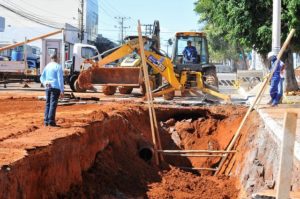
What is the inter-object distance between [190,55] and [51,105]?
13.8m

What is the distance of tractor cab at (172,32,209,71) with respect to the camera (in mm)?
24062

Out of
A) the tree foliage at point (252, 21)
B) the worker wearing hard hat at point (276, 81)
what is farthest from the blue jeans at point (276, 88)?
the tree foliage at point (252, 21)

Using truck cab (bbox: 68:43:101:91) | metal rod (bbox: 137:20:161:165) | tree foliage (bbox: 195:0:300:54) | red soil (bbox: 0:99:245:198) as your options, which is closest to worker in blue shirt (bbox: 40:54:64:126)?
red soil (bbox: 0:99:245:198)

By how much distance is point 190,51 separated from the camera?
79.8 ft

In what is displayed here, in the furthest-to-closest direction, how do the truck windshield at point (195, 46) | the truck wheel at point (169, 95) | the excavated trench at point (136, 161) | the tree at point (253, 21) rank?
1. the truck windshield at point (195, 46)
2. the tree at point (253, 21)
3. the truck wheel at point (169, 95)
4. the excavated trench at point (136, 161)

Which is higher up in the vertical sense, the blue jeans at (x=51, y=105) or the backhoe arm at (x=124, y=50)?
the backhoe arm at (x=124, y=50)

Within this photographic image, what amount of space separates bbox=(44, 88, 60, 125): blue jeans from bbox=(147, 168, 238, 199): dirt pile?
2.45 meters

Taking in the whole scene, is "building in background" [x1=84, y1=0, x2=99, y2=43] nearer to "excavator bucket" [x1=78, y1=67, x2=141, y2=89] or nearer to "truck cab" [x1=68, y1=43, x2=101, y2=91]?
"truck cab" [x1=68, y1=43, x2=101, y2=91]

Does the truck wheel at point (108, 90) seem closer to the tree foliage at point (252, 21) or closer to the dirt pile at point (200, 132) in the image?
the tree foliage at point (252, 21)

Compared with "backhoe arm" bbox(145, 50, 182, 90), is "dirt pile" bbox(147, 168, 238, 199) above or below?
below

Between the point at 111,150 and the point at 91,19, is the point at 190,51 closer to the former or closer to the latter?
the point at 111,150

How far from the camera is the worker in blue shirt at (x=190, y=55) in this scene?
24.2 meters

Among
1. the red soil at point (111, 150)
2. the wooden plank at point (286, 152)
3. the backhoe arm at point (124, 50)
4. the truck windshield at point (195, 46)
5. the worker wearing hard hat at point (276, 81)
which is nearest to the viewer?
the wooden plank at point (286, 152)

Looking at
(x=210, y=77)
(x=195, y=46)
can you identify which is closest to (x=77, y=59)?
(x=195, y=46)
